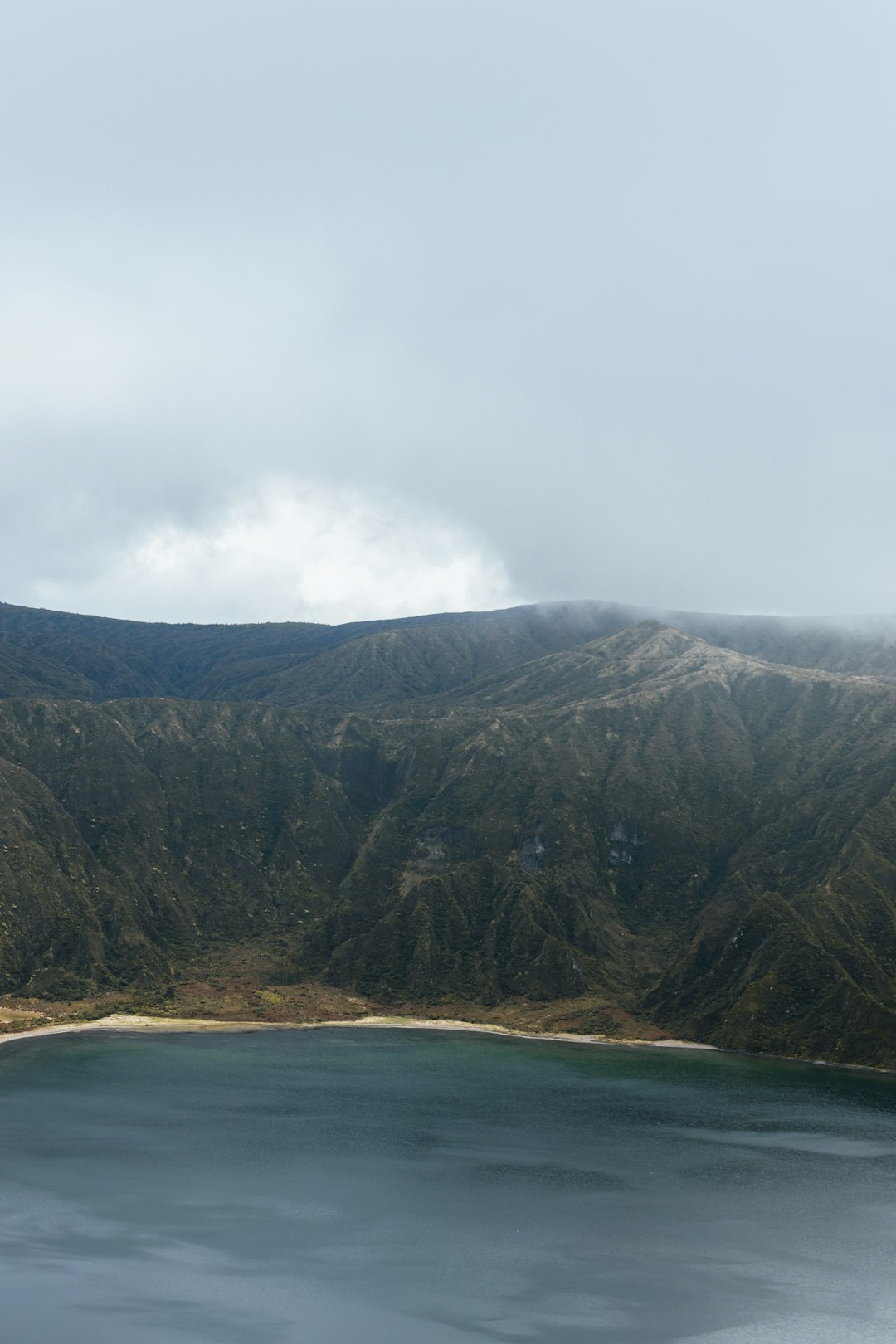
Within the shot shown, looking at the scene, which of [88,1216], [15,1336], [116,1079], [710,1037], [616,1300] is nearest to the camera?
[15,1336]

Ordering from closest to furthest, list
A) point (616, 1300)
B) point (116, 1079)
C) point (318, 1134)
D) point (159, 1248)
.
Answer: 1. point (616, 1300)
2. point (159, 1248)
3. point (318, 1134)
4. point (116, 1079)

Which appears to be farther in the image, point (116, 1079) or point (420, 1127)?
point (116, 1079)

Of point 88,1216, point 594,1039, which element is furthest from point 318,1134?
point 594,1039

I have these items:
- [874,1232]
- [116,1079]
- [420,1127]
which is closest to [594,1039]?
[420,1127]

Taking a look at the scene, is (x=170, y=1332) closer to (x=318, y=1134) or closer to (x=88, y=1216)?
(x=88, y=1216)

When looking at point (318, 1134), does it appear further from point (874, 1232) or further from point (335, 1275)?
point (874, 1232)

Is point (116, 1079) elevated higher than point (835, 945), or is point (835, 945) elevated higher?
point (835, 945)
